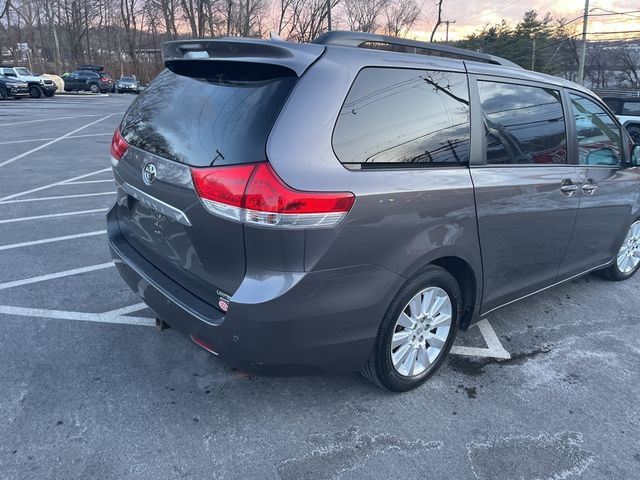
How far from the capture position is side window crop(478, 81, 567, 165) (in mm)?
2971

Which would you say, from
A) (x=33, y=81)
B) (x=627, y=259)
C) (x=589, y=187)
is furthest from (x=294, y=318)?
Answer: (x=33, y=81)

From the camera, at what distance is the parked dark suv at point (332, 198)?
216 centimetres

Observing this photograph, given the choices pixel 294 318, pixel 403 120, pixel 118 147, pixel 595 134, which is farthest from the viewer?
pixel 595 134

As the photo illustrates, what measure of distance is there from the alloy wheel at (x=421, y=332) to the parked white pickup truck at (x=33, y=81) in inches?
1280

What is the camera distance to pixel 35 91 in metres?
30.1

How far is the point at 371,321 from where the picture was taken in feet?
8.00

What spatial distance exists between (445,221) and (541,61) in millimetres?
60471

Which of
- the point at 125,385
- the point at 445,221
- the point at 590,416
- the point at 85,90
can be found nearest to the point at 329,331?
the point at 445,221

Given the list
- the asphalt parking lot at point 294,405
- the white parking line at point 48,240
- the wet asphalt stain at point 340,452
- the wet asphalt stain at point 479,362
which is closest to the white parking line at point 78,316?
the asphalt parking lot at point 294,405

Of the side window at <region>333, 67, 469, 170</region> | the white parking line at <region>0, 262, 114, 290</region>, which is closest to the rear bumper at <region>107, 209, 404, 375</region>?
the side window at <region>333, 67, 469, 170</region>

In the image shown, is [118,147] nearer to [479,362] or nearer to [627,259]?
[479,362]

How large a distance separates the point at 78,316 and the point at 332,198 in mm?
2417

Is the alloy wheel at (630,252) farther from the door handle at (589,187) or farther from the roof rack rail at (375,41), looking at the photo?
the roof rack rail at (375,41)

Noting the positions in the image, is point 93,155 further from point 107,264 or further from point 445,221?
point 445,221
